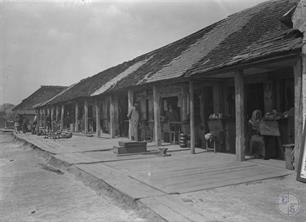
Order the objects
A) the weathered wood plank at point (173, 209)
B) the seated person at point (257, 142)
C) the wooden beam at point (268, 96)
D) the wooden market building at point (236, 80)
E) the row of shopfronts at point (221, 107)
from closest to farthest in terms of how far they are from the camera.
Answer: the weathered wood plank at point (173, 209) → the wooden market building at point (236, 80) → the row of shopfronts at point (221, 107) → the seated person at point (257, 142) → the wooden beam at point (268, 96)

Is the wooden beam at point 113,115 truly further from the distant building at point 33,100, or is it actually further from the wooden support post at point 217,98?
the distant building at point 33,100

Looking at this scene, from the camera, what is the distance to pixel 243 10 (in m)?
13.8

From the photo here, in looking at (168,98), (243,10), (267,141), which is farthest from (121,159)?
(243,10)

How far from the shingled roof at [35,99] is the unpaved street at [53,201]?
40.0m

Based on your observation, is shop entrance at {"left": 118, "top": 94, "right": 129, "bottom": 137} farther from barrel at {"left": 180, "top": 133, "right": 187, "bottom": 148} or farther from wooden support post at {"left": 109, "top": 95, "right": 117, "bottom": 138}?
barrel at {"left": 180, "top": 133, "right": 187, "bottom": 148}

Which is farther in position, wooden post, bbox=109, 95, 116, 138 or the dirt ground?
wooden post, bbox=109, 95, 116, 138

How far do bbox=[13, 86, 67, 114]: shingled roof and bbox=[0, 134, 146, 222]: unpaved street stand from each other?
131 ft

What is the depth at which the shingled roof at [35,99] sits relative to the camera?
45000 mm

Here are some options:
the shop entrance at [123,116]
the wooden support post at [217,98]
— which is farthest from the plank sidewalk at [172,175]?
the shop entrance at [123,116]

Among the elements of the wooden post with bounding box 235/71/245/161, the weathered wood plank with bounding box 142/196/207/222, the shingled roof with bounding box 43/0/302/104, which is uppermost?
the shingled roof with bounding box 43/0/302/104

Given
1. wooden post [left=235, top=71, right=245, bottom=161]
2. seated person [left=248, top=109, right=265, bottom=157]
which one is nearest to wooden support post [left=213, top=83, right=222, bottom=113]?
seated person [left=248, top=109, right=265, bottom=157]

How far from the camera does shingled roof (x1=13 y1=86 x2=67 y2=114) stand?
1772 inches

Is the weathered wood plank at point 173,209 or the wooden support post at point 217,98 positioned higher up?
the wooden support post at point 217,98

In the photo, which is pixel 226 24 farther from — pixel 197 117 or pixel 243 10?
pixel 197 117
